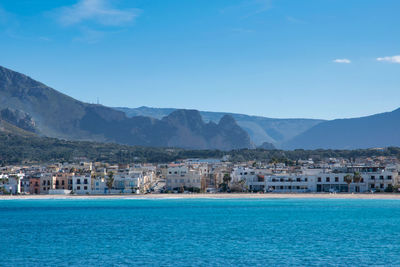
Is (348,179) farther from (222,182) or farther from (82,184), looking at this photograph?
(82,184)

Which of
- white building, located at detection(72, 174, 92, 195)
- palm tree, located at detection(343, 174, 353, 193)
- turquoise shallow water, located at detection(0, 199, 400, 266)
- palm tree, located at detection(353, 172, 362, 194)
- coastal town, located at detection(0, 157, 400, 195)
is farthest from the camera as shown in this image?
white building, located at detection(72, 174, 92, 195)

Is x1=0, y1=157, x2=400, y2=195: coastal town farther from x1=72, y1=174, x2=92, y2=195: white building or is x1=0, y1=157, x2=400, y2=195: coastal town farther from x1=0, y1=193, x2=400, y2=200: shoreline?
x1=0, y1=193, x2=400, y2=200: shoreline

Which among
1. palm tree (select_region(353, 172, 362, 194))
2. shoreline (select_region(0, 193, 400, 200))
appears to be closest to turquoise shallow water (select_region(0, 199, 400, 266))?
shoreline (select_region(0, 193, 400, 200))

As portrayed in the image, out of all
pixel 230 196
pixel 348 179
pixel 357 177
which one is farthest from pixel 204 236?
pixel 357 177

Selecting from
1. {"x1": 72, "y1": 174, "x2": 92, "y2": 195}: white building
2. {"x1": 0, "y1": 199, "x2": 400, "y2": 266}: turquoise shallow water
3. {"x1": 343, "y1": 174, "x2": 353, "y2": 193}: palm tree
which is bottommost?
{"x1": 0, "y1": 199, "x2": 400, "y2": 266}: turquoise shallow water

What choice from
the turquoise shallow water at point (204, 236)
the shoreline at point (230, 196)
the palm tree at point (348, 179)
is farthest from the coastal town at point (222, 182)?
the turquoise shallow water at point (204, 236)

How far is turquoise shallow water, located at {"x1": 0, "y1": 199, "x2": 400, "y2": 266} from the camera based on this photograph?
39.5 meters

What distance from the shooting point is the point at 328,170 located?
11738cm

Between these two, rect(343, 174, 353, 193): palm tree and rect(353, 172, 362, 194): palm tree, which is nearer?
rect(343, 174, 353, 193): palm tree

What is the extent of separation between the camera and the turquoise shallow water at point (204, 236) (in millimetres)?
39500

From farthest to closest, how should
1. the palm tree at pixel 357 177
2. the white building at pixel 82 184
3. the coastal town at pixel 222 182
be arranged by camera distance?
the white building at pixel 82 184 → the coastal town at pixel 222 182 → the palm tree at pixel 357 177

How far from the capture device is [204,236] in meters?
51.2

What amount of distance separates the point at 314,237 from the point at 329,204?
1579 inches

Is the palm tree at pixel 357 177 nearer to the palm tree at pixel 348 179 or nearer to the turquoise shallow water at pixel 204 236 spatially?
the palm tree at pixel 348 179
